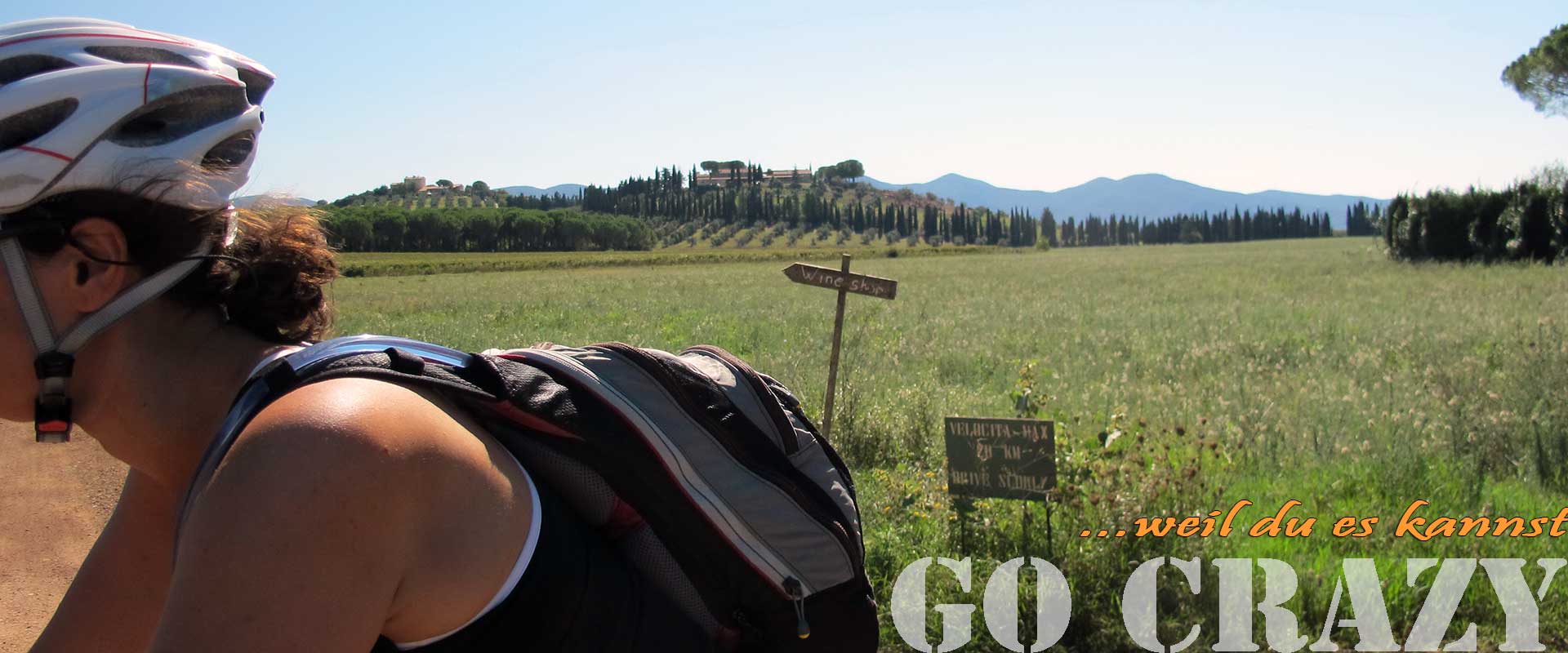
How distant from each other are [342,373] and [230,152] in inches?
21.2

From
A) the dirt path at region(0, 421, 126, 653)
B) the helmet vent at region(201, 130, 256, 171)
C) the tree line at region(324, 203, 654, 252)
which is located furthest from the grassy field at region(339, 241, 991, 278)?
the helmet vent at region(201, 130, 256, 171)

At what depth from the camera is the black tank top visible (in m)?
1.23

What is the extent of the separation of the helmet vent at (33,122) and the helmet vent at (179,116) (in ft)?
0.22

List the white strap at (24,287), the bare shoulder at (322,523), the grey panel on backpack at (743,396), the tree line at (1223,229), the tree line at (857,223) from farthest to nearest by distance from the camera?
the tree line at (1223,229) → the tree line at (857,223) → the grey panel on backpack at (743,396) → the white strap at (24,287) → the bare shoulder at (322,523)

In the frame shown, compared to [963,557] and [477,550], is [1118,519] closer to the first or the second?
[963,557]

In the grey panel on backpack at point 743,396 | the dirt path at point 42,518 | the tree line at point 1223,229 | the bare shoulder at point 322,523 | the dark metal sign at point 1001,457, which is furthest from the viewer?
the tree line at point 1223,229

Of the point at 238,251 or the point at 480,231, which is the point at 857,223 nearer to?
the point at 480,231

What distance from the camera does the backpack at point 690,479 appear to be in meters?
1.33

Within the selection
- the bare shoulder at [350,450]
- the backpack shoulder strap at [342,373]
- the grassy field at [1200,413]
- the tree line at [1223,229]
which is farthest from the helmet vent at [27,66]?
the tree line at [1223,229]

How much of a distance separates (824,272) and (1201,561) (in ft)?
7.98

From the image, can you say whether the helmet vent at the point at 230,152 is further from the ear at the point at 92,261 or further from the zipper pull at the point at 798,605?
the zipper pull at the point at 798,605

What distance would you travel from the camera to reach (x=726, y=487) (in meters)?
1.37

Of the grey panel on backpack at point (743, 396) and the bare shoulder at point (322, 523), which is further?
the grey panel on backpack at point (743, 396)

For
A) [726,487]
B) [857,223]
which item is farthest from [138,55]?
[857,223]
